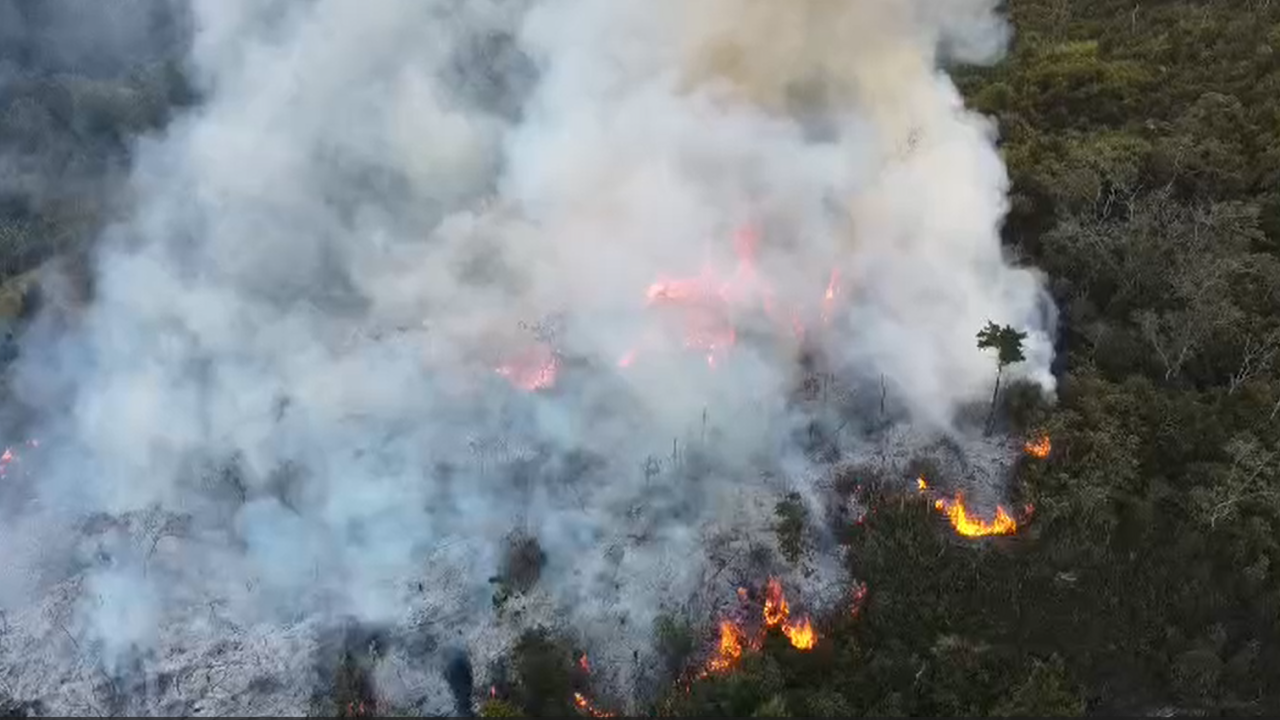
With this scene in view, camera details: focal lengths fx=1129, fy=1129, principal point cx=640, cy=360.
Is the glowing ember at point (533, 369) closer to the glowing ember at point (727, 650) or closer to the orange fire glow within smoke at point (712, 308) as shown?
the orange fire glow within smoke at point (712, 308)

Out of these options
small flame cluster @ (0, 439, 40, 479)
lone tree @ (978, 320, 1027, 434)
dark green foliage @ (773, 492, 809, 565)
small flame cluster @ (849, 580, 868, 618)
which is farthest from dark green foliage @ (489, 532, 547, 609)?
small flame cluster @ (0, 439, 40, 479)

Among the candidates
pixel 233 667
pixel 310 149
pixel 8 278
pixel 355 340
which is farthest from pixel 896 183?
pixel 8 278

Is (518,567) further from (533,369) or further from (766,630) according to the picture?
(533,369)

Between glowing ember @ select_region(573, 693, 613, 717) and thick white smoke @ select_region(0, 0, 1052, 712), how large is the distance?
854mm

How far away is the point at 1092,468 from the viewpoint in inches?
889

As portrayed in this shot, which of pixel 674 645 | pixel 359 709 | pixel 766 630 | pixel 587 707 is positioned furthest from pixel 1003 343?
pixel 359 709

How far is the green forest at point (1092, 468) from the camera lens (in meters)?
19.1

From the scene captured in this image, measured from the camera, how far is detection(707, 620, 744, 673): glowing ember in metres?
19.3

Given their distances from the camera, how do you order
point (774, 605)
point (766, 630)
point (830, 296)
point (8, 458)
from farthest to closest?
1. point (830, 296)
2. point (8, 458)
3. point (774, 605)
4. point (766, 630)

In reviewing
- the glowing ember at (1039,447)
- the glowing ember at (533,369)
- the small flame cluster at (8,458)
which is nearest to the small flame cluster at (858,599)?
the glowing ember at (1039,447)

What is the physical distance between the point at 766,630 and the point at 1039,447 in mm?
7342

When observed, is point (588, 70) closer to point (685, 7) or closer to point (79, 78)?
point (685, 7)

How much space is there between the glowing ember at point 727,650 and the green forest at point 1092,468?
0.28 metres

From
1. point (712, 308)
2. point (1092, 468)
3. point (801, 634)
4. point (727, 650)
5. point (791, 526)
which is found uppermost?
point (712, 308)
